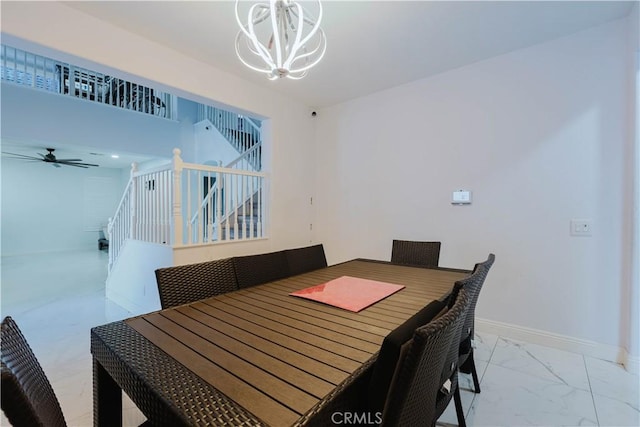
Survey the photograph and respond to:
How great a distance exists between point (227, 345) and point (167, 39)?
2.64 metres

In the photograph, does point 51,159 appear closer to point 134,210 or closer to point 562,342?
point 134,210

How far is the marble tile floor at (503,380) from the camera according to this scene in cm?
164

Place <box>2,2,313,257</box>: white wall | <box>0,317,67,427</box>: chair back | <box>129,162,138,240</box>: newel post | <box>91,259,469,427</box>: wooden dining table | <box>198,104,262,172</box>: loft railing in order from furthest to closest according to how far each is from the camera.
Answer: <box>198,104,262,172</box>: loft railing → <box>129,162,138,240</box>: newel post → <box>2,2,313,257</box>: white wall → <box>91,259,469,427</box>: wooden dining table → <box>0,317,67,427</box>: chair back

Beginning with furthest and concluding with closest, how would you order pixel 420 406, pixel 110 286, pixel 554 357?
pixel 110 286
pixel 554 357
pixel 420 406

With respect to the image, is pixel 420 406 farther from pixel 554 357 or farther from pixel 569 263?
pixel 569 263

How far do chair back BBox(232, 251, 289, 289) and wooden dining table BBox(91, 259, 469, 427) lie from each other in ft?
0.79

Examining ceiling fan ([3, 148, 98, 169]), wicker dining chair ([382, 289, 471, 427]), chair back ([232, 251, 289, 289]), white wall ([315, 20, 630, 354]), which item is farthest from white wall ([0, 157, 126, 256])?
wicker dining chair ([382, 289, 471, 427])

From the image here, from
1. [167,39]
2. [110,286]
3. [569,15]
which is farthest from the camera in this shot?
[110,286]

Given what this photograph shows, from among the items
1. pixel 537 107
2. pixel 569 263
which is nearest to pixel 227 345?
pixel 569 263

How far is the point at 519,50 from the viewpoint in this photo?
8.54 feet

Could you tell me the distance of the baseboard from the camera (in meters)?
2.15

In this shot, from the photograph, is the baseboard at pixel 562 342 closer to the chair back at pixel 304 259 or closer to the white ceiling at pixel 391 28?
the chair back at pixel 304 259

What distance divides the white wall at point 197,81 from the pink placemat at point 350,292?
1.66m

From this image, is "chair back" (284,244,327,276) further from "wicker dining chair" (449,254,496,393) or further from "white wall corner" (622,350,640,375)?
"white wall corner" (622,350,640,375)
